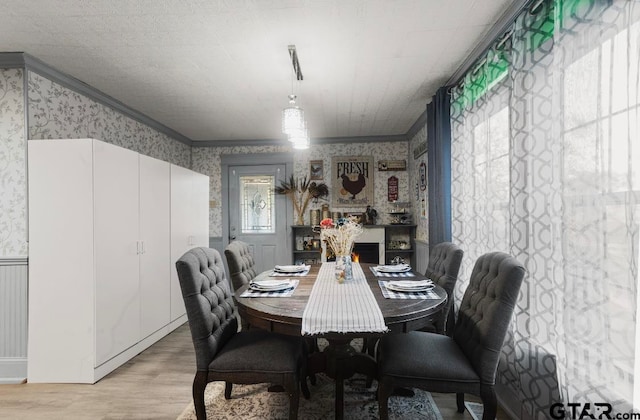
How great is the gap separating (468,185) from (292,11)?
1.87m

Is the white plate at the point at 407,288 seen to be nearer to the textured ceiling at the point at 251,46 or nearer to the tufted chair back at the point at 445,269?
the tufted chair back at the point at 445,269

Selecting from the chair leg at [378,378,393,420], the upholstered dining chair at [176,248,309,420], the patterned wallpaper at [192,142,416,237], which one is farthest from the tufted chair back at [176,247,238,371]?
the patterned wallpaper at [192,142,416,237]

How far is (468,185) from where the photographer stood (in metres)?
2.67

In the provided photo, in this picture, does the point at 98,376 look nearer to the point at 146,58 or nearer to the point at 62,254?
the point at 62,254

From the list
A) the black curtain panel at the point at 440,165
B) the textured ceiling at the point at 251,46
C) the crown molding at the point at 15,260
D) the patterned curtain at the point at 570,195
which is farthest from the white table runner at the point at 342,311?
the crown molding at the point at 15,260

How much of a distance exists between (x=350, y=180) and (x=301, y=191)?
0.78 m

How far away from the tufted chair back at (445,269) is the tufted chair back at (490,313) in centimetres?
35

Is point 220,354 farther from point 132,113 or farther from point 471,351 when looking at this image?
point 132,113

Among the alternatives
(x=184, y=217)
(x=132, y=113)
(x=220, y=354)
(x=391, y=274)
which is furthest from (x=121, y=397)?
(x=132, y=113)

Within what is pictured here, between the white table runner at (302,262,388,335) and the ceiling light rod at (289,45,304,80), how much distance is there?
64.8 inches

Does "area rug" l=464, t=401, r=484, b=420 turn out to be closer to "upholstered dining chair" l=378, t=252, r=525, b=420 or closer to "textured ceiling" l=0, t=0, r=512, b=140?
"upholstered dining chair" l=378, t=252, r=525, b=420

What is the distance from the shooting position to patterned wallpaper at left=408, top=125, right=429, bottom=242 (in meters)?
A: 4.00

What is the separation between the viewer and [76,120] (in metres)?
2.90

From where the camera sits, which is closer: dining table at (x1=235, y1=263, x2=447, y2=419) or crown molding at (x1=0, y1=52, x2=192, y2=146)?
dining table at (x1=235, y1=263, x2=447, y2=419)
